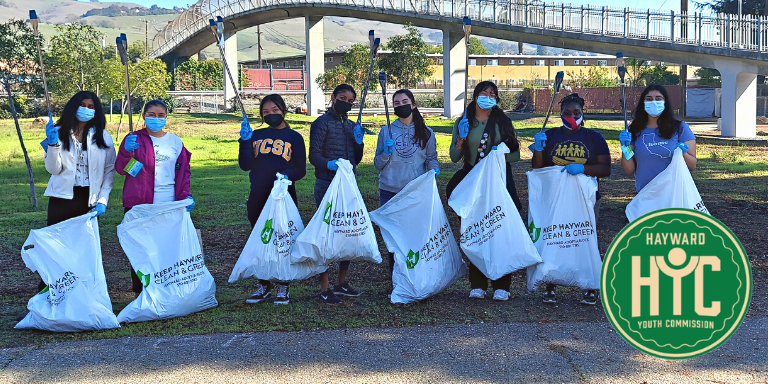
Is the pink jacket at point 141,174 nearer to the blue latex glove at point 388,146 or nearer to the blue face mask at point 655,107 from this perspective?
the blue latex glove at point 388,146

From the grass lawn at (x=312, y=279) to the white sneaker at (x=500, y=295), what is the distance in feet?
0.14

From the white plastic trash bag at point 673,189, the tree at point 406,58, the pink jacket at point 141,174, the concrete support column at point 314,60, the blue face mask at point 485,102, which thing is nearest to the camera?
the white plastic trash bag at point 673,189

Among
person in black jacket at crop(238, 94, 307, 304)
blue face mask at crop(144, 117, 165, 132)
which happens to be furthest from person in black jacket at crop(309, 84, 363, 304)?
blue face mask at crop(144, 117, 165, 132)

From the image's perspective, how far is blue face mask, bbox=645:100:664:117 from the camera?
5.51 metres

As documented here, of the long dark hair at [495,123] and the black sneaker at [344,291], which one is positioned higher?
the long dark hair at [495,123]

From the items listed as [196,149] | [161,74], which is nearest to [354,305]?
[196,149]

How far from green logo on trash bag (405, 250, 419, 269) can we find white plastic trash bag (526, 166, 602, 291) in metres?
0.87

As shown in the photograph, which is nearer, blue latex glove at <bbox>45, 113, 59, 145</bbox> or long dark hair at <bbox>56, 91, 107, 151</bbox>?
blue latex glove at <bbox>45, 113, 59, 145</bbox>

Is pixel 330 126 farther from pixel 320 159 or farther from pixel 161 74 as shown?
pixel 161 74

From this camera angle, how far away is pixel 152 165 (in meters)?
5.67

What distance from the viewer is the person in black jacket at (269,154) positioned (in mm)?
5777

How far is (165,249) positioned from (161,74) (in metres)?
30.1

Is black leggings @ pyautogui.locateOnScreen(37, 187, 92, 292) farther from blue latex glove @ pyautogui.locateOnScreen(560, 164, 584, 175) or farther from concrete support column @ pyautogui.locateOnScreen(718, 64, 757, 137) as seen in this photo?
concrete support column @ pyautogui.locateOnScreen(718, 64, 757, 137)

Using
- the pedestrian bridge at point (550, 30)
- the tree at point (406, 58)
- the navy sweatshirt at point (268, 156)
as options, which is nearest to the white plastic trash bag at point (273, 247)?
the navy sweatshirt at point (268, 156)
